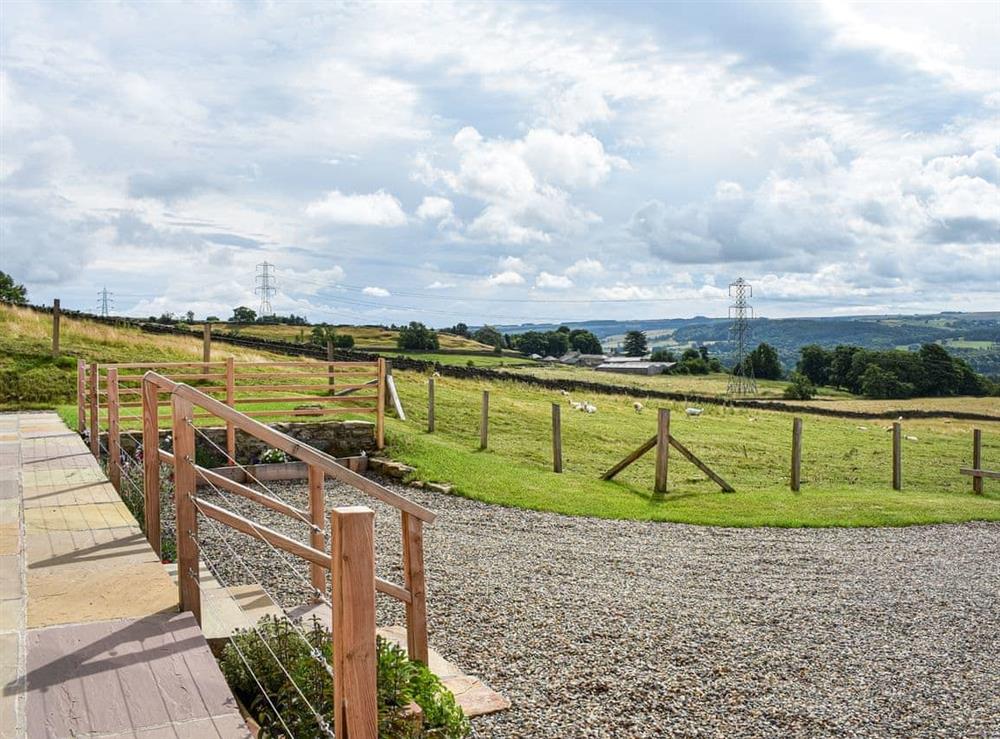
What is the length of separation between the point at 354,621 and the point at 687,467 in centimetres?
1686

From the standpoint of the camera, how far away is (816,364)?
92.2 metres

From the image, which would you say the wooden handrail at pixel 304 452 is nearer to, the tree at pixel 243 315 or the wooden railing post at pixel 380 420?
the wooden railing post at pixel 380 420

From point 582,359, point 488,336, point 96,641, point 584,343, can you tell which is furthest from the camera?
point 584,343

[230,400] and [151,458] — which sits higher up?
[151,458]

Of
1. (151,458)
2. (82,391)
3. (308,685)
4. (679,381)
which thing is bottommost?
(679,381)

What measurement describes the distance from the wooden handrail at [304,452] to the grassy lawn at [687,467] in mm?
9147

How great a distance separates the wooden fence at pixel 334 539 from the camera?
10.1ft

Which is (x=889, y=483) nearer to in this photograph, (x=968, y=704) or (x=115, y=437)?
(x=968, y=704)

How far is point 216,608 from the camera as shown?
549cm

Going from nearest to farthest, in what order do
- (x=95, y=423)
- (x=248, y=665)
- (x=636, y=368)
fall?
(x=248, y=665), (x=95, y=423), (x=636, y=368)

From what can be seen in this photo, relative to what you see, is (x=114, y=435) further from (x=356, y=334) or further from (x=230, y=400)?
(x=356, y=334)

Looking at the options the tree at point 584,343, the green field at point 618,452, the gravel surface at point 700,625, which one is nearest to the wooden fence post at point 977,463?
the green field at point 618,452

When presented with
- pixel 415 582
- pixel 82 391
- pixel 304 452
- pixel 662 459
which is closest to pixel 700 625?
pixel 415 582

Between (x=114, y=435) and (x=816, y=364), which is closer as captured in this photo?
(x=114, y=435)
